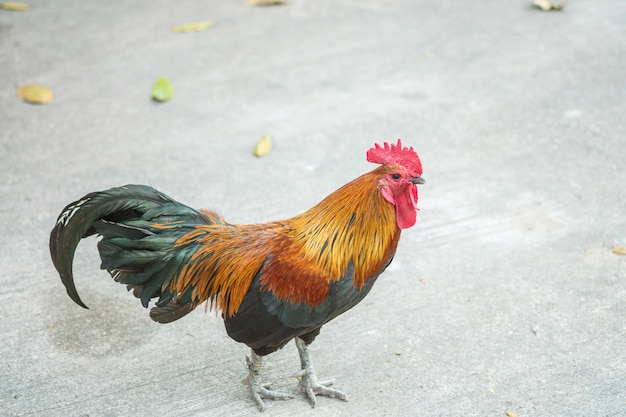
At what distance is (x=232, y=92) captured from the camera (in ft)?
23.0

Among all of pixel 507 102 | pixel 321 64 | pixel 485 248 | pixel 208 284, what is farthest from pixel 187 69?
pixel 208 284

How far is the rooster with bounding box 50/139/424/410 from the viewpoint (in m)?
3.54

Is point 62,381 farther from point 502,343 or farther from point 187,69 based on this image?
point 187,69

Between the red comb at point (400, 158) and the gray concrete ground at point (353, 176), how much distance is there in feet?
4.23

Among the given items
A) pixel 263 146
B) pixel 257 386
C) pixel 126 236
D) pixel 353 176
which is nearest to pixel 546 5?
pixel 353 176

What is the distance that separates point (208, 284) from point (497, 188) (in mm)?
2883

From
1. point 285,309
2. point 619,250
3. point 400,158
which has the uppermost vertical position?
point 400,158

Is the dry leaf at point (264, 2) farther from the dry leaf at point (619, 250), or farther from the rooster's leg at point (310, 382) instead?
the rooster's leg at point (310, 382)

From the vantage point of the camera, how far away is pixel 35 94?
681 centimetres

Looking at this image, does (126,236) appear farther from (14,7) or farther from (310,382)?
(14,7)

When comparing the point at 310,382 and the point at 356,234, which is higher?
the point at 356,234

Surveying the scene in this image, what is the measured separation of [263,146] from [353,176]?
2.70 feet

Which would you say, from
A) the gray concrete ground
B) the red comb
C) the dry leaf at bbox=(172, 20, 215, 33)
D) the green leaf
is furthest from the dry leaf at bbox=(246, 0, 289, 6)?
the red comb

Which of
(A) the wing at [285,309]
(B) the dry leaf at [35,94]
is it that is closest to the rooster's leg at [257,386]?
(A) the wing at [285,309]
